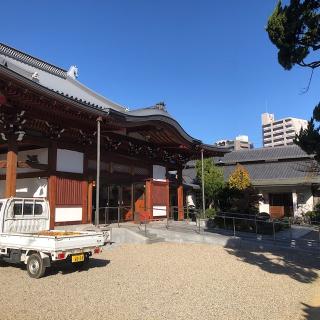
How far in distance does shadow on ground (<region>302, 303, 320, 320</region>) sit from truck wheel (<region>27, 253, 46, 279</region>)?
569 cm

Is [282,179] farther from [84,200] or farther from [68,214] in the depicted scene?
[68,214]

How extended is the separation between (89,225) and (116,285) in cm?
709

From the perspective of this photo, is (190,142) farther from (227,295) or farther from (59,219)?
(227,295)

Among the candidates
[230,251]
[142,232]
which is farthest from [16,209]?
[230,251]

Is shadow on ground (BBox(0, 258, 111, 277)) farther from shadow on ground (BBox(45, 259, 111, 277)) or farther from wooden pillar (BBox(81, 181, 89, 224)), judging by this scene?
wooden pillar (BBox(81, 181, 89, 224))

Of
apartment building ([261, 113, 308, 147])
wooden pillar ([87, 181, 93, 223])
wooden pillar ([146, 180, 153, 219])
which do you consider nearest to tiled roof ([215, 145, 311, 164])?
wooden pillar ([146, 180, 153, 219])

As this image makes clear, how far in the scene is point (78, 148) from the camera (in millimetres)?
14875

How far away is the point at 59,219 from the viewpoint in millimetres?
13828

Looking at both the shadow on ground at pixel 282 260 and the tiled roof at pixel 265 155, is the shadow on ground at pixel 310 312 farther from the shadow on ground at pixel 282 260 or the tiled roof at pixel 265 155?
the tiled roof at pixel 265 155

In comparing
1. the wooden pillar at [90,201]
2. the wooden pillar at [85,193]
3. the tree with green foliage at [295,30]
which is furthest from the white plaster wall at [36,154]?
the tree with green foliage at [295,30]

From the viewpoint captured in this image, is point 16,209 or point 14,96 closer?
point 16,209

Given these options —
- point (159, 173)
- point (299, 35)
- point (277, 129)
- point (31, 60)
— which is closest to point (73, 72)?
point (31, 60)

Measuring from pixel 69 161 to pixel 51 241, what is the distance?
640 centimetres

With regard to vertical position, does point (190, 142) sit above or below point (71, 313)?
above
